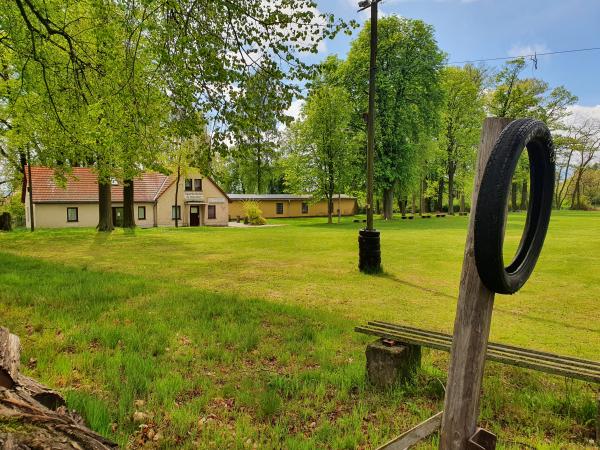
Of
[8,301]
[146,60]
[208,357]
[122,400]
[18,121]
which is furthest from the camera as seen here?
[18,121]

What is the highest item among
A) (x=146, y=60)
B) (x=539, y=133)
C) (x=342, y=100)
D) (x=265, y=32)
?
(x=342, y=100)

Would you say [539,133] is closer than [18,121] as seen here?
Yes

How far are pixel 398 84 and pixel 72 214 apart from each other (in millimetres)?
34336

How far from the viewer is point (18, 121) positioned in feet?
51.1

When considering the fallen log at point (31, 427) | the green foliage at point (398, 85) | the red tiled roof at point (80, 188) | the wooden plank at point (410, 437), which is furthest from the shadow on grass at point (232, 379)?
the red tiled roof at point (80, 188)

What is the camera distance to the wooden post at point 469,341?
2273mm

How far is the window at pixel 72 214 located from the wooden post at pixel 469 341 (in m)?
43.2

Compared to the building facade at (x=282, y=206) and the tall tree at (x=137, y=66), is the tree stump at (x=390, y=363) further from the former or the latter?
the building facade at (x=282, y=206)

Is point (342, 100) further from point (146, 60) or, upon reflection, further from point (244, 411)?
point (244, 411)

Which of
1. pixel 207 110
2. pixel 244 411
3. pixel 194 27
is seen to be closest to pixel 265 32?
pixel 194 27

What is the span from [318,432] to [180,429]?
3.99ft

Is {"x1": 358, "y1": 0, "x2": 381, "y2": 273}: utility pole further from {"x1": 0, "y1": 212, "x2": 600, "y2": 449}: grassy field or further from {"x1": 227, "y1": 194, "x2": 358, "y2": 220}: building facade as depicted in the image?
{"x1": 227, "y1": 194, "x2": 358, "y2": 220}: building facade

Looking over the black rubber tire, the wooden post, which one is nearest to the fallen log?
the wooden post

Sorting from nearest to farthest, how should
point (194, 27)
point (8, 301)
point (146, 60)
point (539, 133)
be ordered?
1. point (539, 133)
2. point (194, 27)
3. point (8, 301)
4. point (146, 60)
